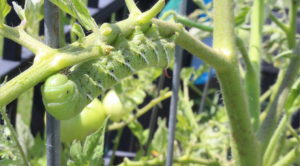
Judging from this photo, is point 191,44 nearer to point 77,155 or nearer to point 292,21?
point 77,155

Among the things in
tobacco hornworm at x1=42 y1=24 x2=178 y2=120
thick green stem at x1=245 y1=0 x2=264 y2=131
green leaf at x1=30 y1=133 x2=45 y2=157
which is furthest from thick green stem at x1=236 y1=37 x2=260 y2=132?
green leaf at x1=30 y1=133 x2=45 y2=157

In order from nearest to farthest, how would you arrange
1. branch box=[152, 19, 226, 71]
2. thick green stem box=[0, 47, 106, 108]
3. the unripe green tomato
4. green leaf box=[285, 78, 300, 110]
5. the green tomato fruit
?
1. thick green stem box=[0, 47, 106, 108]
2. branch box=[152, 19, 226, 71]
3. green leaf box=[285, 78, 300, 110]
4. the green tomato fruit
5. the unripe green tomato

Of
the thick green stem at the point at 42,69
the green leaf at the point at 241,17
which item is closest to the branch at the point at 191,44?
Result: the thick green stem at the point at 42,69

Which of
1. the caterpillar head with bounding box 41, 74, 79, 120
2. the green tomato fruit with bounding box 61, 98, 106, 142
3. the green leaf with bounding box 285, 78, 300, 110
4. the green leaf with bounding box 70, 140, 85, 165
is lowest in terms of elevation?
the green tomato fruit with bounding box 61, 98, 106, 142

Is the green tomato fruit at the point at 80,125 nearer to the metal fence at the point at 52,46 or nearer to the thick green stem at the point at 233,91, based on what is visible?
the metal fence at the point at 52,46

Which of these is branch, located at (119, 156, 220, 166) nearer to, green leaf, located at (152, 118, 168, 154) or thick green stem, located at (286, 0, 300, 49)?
green leaf, located at (152, 118, 168, 154)

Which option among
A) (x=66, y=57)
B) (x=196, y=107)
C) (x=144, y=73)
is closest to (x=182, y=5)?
(x=144, y=73)

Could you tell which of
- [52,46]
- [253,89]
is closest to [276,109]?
[253,89]

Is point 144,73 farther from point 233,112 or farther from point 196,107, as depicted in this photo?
point 196,107
